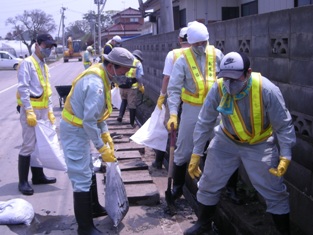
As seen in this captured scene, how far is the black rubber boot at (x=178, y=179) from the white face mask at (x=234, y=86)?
5.58 feet

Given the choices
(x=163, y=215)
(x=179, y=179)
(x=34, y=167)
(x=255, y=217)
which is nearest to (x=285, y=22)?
(x=255, y=217)

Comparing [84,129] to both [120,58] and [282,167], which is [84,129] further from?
[282,167]

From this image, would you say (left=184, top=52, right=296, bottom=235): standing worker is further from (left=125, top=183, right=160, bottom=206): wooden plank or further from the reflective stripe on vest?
(left=125, top=183, right=160, bottom=206): wooden plank

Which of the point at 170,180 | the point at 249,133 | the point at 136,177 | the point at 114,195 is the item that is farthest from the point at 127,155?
the point at 249,133

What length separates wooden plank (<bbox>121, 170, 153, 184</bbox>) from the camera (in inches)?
215

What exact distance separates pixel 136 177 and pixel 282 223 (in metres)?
2.53

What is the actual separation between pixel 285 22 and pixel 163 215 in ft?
8.15

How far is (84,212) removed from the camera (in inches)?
161

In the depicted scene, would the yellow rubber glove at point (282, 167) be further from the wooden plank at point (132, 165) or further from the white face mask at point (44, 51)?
the white face mask at point (44, 51)

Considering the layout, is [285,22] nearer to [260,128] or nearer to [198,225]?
[260,128]

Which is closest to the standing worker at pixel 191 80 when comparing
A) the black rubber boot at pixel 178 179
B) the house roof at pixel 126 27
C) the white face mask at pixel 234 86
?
the black rubber boot at pixel 178 179

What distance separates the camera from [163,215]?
4.79m

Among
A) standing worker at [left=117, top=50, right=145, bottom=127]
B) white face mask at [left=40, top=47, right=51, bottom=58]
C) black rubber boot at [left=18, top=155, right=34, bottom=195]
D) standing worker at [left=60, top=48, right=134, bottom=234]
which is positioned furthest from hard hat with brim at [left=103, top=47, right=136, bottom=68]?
standing worker at [left=117, top=50, right=145, bottom=127]

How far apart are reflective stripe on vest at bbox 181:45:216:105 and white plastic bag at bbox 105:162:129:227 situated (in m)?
1.18
